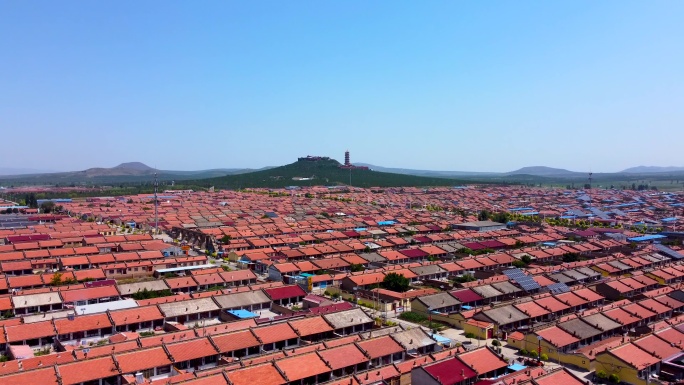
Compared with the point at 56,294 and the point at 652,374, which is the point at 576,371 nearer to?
the point at 652,374

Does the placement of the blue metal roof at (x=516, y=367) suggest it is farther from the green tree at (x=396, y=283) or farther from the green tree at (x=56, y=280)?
the green tree at (x=56, y=280)

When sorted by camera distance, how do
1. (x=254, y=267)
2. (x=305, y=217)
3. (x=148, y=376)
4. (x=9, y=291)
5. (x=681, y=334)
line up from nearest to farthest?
1. (x=148, y=376)
2. (x=681, y=334)
3. (x=9, y=291)
4. (x=254, y=267)
5. (x=305, y=217)

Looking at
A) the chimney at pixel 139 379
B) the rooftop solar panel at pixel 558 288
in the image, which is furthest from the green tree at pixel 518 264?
the chimney at pixel 139 379

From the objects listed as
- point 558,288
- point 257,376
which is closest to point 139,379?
point 257,376

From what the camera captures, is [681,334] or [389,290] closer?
[681,334]

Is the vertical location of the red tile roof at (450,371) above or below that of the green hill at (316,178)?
below

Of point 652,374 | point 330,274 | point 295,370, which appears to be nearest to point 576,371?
point 652,374
